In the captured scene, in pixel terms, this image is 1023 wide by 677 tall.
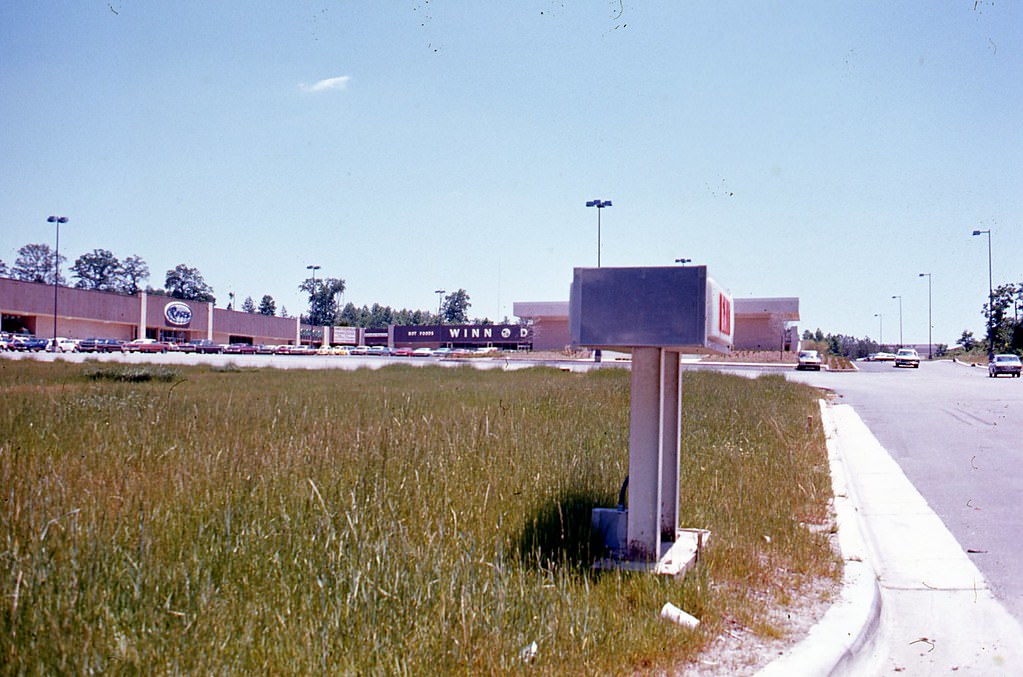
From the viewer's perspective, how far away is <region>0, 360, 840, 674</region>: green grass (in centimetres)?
348

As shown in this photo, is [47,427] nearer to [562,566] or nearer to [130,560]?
[130,560]

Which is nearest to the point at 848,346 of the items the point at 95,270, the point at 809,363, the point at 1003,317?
the point at 1003,317

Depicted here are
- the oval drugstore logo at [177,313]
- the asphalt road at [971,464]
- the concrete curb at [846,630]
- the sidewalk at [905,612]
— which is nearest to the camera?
the concrete curb at [846,630]

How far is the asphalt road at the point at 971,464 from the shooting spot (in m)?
6.84

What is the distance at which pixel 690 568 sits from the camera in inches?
190

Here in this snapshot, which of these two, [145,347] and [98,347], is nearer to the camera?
[98,347]

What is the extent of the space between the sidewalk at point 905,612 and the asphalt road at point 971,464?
20 centimetres

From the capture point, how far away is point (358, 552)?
4.42m

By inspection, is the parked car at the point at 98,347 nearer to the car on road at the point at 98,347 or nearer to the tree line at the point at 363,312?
the car on road at the point at 98,347

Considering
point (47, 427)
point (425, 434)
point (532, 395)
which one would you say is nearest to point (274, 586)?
point (425, 434)

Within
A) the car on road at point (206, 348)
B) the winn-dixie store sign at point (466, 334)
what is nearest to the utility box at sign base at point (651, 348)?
the car on road at point (206, 348)

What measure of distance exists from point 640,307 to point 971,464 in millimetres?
9336

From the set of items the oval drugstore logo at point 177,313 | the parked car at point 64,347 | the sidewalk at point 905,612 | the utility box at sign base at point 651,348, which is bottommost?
the sidewalk at point 905,612

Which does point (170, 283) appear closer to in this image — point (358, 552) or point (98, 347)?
point (98, 347)
